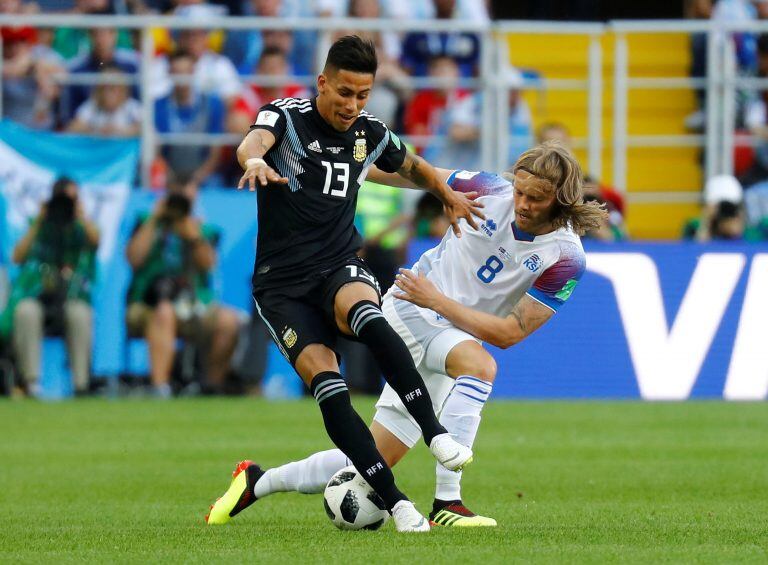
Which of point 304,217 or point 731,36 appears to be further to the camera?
point 731,36

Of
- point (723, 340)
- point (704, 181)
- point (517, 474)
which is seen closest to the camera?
point (517, 474)

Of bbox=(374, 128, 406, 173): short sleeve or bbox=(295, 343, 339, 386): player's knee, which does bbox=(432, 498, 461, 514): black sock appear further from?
bbox=(374, 128, 406, 173): short sleeve

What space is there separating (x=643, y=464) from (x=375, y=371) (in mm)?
5607

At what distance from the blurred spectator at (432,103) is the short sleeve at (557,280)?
9256 millimetres

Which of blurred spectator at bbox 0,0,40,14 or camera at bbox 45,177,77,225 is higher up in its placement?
blurred spectator at bbox 0,0,40,14

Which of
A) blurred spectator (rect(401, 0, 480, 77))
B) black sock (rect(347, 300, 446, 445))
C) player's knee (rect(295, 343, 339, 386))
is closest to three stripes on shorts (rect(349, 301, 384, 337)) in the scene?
black sock (rect(347, 300, 446, 445))

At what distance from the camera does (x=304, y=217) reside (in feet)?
24.0

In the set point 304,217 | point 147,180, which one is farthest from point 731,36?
point 304,217

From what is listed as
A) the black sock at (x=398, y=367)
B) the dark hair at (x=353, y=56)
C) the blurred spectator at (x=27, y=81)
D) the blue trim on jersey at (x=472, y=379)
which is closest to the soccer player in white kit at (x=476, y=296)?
the blue trim on jersey at (x=472, y=379)

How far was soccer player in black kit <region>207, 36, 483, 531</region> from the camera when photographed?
6.94 metres

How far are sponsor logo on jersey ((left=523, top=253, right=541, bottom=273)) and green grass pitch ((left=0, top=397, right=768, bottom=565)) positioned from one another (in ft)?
4.12

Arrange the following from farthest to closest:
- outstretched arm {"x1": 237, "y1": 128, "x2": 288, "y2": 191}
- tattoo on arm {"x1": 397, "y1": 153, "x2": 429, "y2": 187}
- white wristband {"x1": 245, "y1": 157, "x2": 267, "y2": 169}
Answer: tattoo on arm {"x1": 397, "y1": 153, "x2": 429, "y2": 187} → white wristband {"x1": 245, "y1": 157, "x2": 267, "y2": 169} → outstretched arm {"x1": 237, "y1": 128, "x2": 288, "y2": 191}

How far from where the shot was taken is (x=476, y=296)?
7773mm

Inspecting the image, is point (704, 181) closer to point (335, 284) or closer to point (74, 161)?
point (74, 161)
